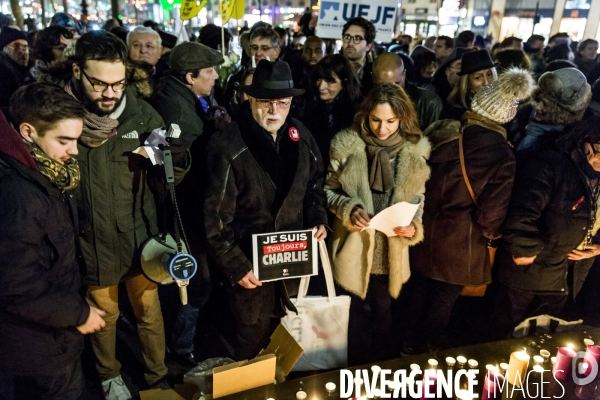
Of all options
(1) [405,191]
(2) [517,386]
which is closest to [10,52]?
(1) [405,191]

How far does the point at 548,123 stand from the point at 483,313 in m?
1.71

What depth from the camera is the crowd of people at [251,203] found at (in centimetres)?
213

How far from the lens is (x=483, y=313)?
158 inches

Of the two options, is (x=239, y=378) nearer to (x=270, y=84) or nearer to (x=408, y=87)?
(x=270, y=84)

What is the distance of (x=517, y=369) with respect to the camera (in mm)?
2059

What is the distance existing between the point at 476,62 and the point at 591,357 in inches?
107

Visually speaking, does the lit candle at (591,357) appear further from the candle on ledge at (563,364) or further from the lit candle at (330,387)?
Result: the lit candle at (330,387)

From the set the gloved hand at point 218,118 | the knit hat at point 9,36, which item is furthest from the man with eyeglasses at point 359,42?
the knit hat at point 9,36

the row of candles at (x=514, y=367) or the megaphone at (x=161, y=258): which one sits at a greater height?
the megaphone at (x=161, y=258)

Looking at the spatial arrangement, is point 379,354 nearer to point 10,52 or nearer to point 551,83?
point 551,83

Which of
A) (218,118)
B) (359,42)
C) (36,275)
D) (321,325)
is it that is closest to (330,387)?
(321,325)

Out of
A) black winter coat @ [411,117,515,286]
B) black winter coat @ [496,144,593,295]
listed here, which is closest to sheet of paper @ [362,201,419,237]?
black winter coat @ [411,117,515,286]

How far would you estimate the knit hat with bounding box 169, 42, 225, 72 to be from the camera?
321 cm

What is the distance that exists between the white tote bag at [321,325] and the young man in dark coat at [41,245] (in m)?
1.23
